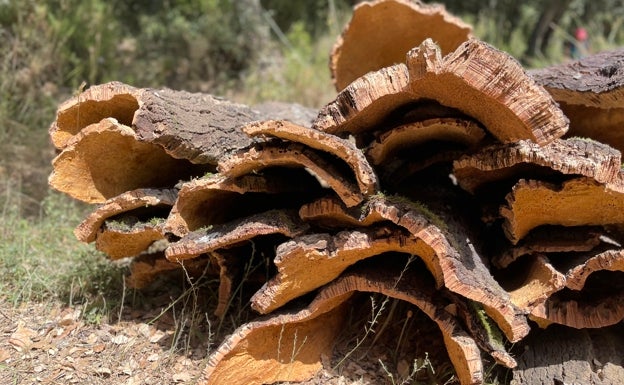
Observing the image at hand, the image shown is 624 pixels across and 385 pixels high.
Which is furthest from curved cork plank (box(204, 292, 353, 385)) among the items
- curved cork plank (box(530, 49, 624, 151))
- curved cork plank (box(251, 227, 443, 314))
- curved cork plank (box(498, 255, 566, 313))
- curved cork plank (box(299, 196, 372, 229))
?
curved cork plank (box(530, 49, 624, 151))

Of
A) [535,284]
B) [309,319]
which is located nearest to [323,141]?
[309,319]

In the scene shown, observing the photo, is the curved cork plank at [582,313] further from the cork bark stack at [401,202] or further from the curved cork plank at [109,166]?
the curved cork plank at [109,166]

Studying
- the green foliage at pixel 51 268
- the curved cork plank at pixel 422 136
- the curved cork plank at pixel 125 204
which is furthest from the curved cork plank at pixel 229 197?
the green foliage at pixel 51 268

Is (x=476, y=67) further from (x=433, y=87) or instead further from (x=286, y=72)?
(x=286, y=72)

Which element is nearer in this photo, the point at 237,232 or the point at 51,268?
the point at 237,232

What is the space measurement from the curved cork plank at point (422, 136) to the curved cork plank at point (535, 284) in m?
0.60

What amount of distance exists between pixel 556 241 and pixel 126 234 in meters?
1.89

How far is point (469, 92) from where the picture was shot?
2062 mm

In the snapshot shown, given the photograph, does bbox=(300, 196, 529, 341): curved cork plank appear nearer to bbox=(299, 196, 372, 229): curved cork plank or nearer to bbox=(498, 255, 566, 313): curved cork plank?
bbox=(299, 196, 372, 229): curved cork plank

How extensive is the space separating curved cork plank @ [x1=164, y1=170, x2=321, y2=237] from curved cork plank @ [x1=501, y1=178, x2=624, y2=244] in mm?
932

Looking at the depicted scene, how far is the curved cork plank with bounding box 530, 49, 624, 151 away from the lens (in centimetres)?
247

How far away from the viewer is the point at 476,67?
1920 mm

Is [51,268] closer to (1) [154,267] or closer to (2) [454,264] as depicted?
(1) [154,267]

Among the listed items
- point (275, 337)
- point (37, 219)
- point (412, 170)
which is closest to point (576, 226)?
point (412, 170)
